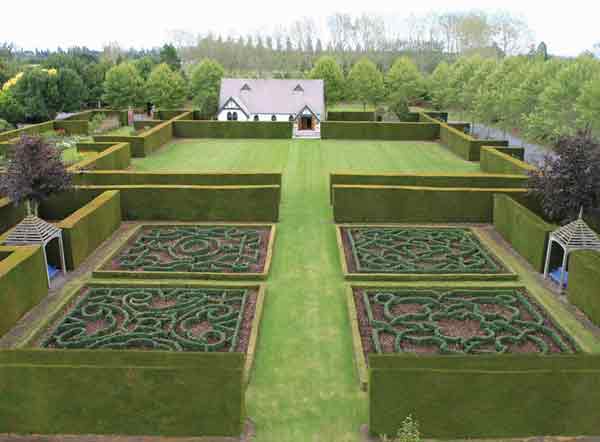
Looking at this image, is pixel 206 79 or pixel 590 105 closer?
pixel 590 105

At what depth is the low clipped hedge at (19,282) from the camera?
521 inches

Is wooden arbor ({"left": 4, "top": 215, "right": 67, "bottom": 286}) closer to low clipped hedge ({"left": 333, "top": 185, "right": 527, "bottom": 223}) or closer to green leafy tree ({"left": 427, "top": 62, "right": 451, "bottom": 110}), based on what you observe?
low clipped hedge ({"left": 333, "top": 185, "right": 527, "bottom": 223})

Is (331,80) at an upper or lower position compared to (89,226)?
upper

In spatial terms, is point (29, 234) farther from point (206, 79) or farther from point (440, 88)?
point (206, 79)

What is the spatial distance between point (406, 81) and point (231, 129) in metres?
34.4

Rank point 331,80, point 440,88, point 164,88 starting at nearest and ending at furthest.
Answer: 1. point 164,88
2. point 440,88
3. point 331,80

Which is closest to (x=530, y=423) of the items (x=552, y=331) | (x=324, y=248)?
(x=552, y=331)

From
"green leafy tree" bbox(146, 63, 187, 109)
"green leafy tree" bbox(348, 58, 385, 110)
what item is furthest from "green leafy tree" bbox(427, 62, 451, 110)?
"green leafy tree" bbox(146, 63, 187, 109)

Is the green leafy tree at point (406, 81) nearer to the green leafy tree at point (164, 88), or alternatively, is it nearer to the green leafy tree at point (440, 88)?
the green leafy tree at point (440, 88)

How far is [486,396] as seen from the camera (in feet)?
29.9

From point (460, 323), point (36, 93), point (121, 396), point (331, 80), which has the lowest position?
point (460, 323)

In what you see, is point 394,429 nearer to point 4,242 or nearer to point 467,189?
point 4,242

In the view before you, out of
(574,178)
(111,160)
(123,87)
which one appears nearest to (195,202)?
(111,160)

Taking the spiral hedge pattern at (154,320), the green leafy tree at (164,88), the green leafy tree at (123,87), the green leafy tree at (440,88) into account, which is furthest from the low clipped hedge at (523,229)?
the green leafy tree at (123,87)
